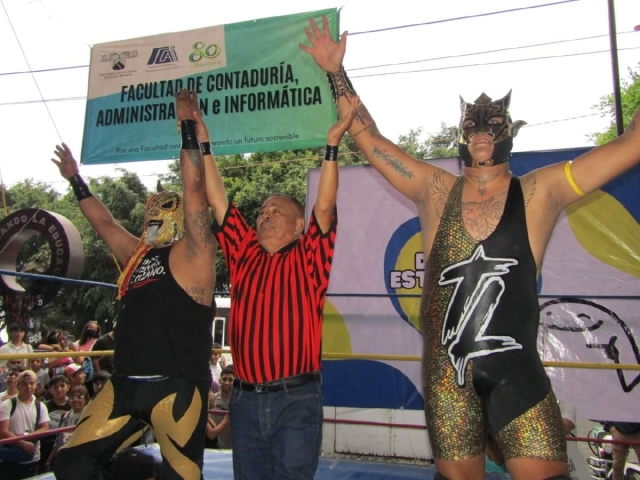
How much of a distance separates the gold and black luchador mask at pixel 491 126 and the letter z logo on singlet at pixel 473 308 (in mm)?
454

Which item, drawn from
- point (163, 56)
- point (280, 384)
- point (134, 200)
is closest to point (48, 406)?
point (163, 56)

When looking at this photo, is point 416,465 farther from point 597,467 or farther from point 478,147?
point 478,147

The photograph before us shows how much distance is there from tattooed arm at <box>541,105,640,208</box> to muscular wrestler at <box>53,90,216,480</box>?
154 centimetres

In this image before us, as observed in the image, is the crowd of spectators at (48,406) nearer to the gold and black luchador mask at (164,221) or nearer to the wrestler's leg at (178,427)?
the wrestler's leg at (178,427)

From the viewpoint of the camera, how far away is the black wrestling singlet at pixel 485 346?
1.95 m

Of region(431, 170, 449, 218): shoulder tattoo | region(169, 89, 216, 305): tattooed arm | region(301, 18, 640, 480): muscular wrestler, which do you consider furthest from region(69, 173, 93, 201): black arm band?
region(431, 170, 449, 218): shoulder tattoo

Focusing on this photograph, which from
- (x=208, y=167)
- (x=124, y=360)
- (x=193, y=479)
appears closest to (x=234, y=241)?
(x=208, y=167)

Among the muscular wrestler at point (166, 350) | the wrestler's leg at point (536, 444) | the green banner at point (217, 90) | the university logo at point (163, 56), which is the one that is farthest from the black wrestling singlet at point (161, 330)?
the university logo at point (163, 56)

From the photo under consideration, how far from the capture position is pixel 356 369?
5.54 m

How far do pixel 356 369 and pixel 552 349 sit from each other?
1.74 metres

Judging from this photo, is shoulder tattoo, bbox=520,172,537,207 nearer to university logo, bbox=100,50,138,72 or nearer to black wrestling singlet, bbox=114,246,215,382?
black wrestling singlet, bbox=114,246,215,382

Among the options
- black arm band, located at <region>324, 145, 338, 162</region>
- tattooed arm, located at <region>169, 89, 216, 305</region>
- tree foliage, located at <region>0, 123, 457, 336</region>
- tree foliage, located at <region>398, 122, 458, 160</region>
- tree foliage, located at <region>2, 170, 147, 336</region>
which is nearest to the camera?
black arm band, located at <region>324, 145, 338, 162</region>

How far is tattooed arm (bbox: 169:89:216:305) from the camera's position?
8.88 ft

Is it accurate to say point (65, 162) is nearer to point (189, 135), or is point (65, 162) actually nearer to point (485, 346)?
point (189, 135)
